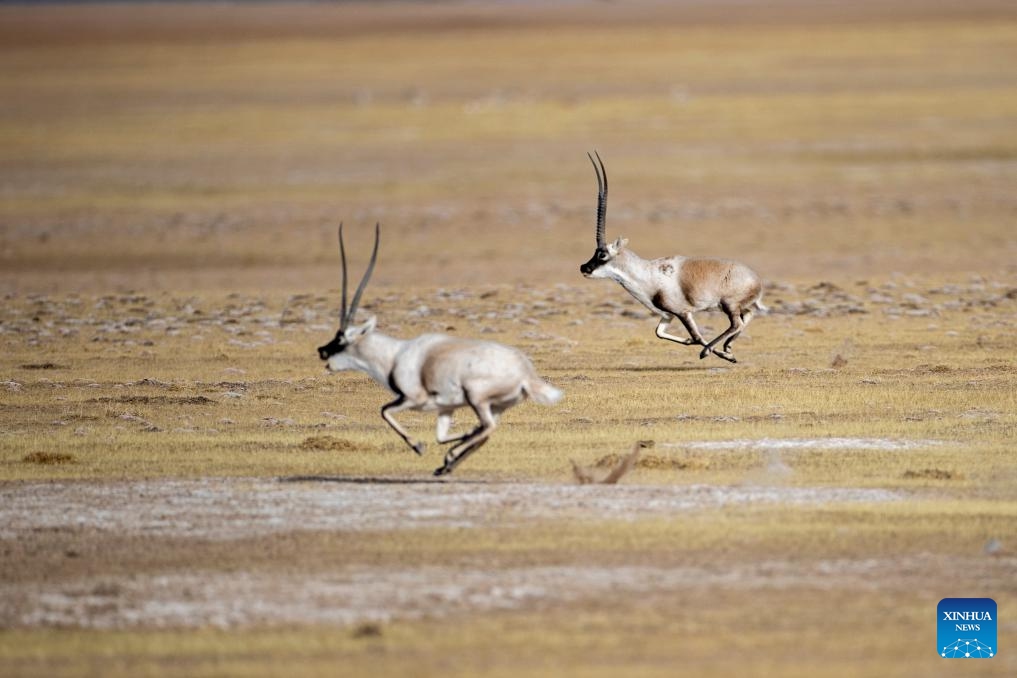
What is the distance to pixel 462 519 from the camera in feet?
39.5

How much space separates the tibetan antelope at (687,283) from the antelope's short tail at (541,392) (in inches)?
260

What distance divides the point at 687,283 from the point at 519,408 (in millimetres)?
3037

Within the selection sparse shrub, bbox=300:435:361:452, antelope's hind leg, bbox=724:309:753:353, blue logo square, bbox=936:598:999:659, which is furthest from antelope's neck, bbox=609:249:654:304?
blue logo square, bbox=936:598:999:659

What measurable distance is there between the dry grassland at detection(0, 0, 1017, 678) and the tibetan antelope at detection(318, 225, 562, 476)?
545 millimetres

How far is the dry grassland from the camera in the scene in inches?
391

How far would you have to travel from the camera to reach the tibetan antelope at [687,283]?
19094mm

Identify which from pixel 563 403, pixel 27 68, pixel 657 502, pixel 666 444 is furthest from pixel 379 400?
pixel 27 68

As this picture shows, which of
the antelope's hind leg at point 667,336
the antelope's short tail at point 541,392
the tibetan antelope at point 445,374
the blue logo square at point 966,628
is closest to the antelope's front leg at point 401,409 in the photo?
the tibetan antelope at point 445,374

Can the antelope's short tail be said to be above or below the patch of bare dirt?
above

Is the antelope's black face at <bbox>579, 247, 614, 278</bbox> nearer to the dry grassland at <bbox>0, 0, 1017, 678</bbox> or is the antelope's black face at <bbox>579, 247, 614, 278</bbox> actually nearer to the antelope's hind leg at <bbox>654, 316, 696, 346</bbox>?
the antelope's hind leg at <bbox>654, 316, 696, 346</bbox>

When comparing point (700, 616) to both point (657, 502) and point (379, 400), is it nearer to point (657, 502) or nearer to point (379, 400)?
point (657, 502)

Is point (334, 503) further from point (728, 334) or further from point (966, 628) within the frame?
point (728, 334)

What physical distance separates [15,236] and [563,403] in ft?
75.2

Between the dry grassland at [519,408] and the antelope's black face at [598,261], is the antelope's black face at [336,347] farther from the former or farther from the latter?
the antelope's black face at [598,261]
